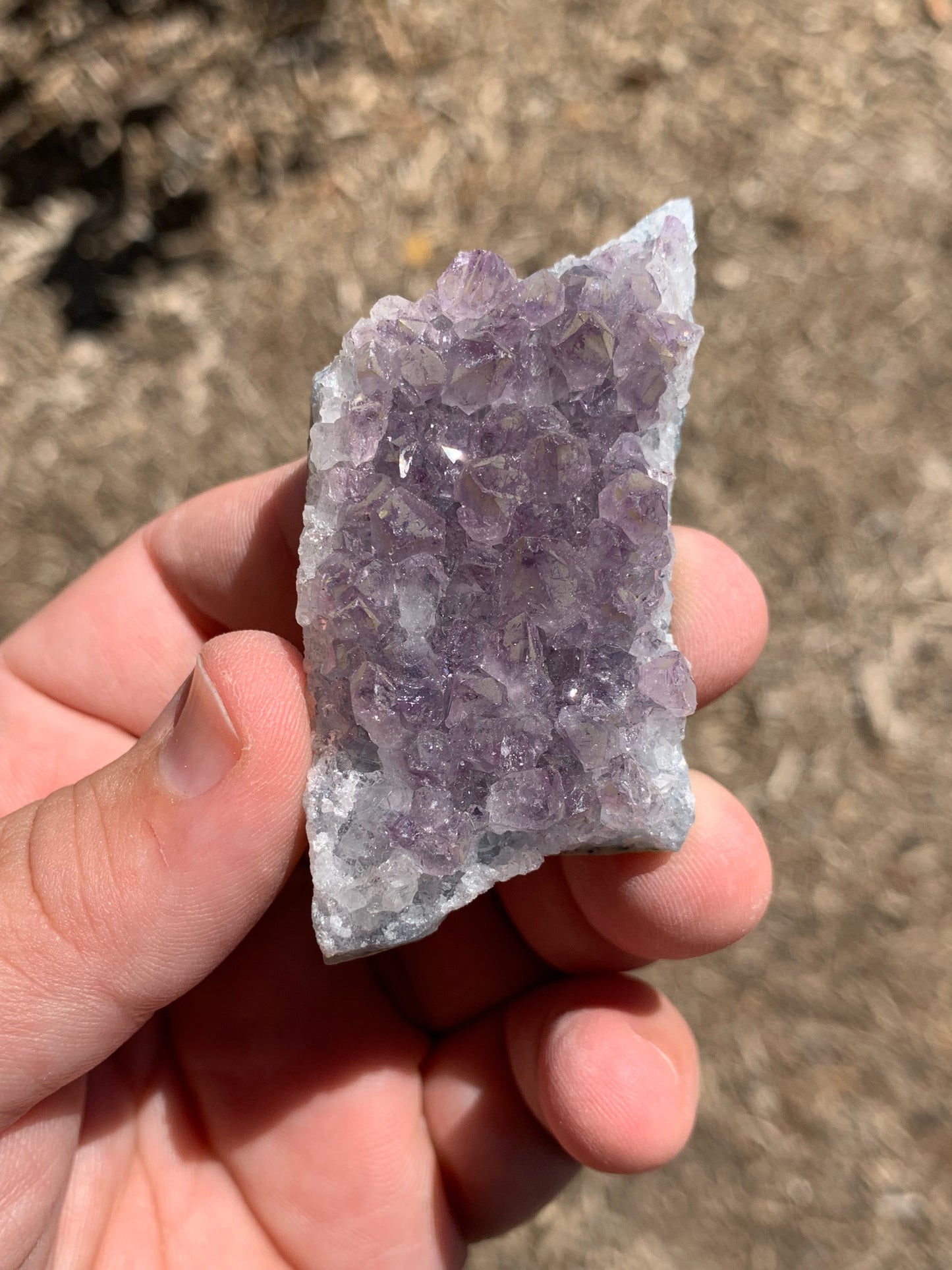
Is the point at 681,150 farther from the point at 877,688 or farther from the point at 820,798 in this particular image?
the point at 820,798

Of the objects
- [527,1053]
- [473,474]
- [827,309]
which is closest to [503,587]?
[473,474]

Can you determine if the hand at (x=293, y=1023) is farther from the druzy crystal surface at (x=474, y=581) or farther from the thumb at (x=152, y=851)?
the druzy crystal surface at (x=474, y=581)

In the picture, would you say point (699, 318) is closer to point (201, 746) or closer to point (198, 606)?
point (198, 606)

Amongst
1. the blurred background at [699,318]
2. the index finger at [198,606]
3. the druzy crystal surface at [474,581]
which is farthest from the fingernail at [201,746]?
the blurred background at [699,318]

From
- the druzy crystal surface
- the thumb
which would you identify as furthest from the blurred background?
the thumb

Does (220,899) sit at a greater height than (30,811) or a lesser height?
lesser
